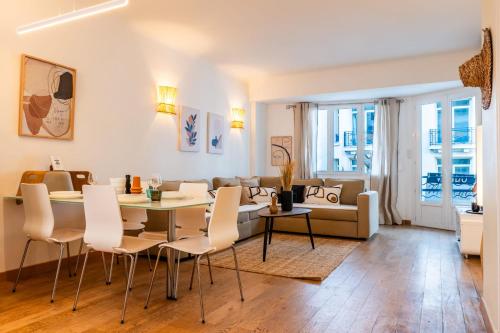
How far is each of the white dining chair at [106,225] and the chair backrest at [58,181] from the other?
982mm

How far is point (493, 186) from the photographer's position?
2047 millimetres

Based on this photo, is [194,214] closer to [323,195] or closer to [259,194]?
[259,194]

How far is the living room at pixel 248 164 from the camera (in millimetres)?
2477

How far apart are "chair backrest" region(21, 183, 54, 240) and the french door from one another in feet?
19.3

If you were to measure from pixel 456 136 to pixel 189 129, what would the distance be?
4.44m

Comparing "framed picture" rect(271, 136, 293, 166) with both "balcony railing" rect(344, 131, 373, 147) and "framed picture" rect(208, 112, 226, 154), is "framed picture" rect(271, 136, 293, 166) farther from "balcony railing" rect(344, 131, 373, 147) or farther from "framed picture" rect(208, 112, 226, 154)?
"framed picture" rect(208, 112, 226, 154)

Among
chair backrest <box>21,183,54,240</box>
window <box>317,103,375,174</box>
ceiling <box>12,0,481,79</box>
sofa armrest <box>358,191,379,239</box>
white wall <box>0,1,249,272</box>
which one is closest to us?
chair backrest <box>21,183,54,240</box>

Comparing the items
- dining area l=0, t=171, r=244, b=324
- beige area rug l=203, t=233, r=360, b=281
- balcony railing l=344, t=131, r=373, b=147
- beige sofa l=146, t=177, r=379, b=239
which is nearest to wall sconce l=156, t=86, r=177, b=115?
beige sofa l=146, t=177, r=379, b=239

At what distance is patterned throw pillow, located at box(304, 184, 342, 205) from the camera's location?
5.78 m

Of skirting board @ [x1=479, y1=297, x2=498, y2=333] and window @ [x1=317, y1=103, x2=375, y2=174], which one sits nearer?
skirting board @ [x1=479, y1=297, x2=498, y2=333]

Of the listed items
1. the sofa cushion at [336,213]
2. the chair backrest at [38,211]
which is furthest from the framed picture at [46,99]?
the sofa cushion at [336,213]

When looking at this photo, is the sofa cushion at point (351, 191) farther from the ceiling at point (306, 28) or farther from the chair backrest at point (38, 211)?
the chair backrest at point (38, 211)

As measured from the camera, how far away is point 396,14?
161 inches

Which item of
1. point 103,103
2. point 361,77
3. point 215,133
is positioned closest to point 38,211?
point 103,103
